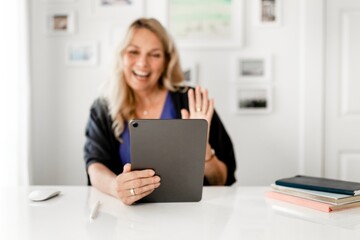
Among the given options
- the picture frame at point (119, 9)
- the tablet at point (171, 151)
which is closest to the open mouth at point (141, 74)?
the picture frame at point (119, 9)

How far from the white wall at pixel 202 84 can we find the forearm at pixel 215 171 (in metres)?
0.77

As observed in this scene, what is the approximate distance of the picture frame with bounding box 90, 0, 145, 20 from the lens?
2.83 metres

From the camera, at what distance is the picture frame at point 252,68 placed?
2.84 meters

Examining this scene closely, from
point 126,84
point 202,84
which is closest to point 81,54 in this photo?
point 126,84

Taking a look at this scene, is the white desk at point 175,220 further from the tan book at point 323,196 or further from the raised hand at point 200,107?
the raised hand at point 200,107

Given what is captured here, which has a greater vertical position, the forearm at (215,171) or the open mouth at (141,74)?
the open mouth at (141,74)

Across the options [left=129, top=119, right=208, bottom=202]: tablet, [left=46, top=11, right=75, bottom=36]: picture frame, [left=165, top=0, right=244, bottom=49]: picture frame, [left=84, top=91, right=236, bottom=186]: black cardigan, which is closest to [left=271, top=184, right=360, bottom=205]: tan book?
[left=129, top=119, right=208, bottom=202]: tablet

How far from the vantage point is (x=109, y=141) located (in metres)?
2.19

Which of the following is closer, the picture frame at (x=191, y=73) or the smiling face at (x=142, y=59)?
the smiling face at (x=142, y=59)

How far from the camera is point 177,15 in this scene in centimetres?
284

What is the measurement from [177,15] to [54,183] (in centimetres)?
132

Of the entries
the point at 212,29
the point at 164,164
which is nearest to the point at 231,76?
the point at 212,29

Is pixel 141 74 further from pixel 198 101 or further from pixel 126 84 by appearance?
pixel 198 101

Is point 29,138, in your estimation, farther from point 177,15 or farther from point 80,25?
point 177,15
